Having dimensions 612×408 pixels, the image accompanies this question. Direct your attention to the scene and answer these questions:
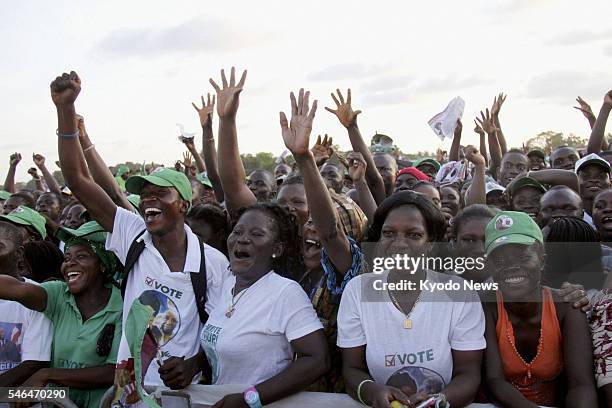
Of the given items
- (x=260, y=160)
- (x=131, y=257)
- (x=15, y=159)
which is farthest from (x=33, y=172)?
(x=260, y=160)

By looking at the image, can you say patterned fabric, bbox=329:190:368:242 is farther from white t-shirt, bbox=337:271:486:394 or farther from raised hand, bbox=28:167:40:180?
raised hand, bbox=28:167:40:180

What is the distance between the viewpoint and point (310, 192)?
3.04m

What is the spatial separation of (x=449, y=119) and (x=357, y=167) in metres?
3.97

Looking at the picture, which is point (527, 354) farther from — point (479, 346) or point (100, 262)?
point (100, 262)

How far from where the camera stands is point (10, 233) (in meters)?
3.64

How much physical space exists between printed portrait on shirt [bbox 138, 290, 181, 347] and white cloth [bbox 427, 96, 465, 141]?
5915mm

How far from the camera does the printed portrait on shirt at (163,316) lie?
298 centimetres

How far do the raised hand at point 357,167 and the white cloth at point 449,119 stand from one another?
3.74 meters

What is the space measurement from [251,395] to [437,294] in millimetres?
914

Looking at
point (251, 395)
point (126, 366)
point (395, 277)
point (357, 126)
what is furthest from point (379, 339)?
point (357, 126)

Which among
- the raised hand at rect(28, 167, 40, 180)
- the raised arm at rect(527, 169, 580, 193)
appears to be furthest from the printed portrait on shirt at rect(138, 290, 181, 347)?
the raised hand at rect(28, 167, 40, 180)

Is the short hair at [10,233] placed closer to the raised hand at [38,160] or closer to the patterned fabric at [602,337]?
the patterned fabric at [602,337]

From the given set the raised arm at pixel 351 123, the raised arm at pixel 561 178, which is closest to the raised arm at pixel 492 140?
the raised arm at pixel 561 178

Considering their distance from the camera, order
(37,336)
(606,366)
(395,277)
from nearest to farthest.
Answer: (606,366)
(395,277)
(37,336)
